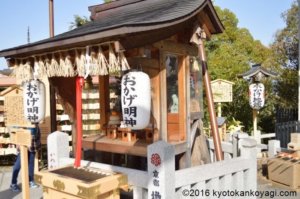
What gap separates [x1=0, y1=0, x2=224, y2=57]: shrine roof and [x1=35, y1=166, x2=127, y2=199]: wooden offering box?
1679 mm

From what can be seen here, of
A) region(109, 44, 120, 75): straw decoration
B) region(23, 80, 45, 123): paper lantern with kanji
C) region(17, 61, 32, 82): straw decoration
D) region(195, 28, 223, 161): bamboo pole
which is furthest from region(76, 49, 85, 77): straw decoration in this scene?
region(195, 28, 223, 161): bamboo pole

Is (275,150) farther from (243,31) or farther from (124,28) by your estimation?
(243,31)

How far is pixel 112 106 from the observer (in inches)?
251

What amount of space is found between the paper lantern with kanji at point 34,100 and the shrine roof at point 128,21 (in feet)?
1.77

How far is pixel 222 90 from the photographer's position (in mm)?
11031

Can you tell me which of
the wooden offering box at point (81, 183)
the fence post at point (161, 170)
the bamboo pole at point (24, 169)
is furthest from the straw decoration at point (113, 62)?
the bamboo pole at point (24, 169)

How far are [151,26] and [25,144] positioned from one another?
2278 mm

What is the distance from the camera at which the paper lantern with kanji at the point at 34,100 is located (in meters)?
5.20

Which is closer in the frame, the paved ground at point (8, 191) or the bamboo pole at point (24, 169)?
the bamboo pole at point (24, 169)

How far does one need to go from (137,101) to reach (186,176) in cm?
109

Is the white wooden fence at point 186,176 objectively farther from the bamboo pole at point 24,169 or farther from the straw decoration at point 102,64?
the straw decoration at point 102,64

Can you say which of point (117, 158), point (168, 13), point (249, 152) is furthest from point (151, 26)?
point (117, 158)

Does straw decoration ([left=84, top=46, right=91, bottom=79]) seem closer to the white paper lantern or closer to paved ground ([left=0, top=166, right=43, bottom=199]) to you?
paved ground ([left=0, top=166, right=43, bottom=199])

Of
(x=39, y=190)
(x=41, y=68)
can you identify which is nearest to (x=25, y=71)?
(x=41, y=68)
